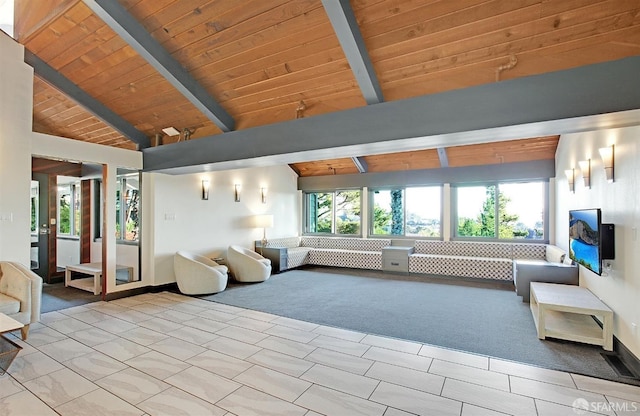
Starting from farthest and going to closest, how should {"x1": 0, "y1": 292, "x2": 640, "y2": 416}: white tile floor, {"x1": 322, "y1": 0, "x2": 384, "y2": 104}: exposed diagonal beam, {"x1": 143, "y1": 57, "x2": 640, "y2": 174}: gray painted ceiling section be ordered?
{"x1": 322, "y1": 0, "x2": 384, "y2": 104}: exposed diagonal beam < {"x1": 143, "y1": 57, "x2": 640, "y2": 174}: gray painted ceiling section < {"x1": 0, "y1": 292, "x2": 640, "y2": 416}: white tile floor

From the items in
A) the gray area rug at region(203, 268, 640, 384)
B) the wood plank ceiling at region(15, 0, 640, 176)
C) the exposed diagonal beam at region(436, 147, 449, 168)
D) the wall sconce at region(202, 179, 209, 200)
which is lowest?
the gray area rug at region(203, 268, 640, 384)

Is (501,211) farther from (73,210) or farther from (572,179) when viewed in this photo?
(73,210)

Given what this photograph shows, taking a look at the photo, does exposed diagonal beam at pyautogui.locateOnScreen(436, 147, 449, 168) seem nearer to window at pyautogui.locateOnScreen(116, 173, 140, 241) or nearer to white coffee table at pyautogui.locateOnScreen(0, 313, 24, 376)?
window at pyautogui.locateOnScreen(116, 173, 140, 241)

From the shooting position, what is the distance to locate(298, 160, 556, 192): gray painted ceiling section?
6584 mm

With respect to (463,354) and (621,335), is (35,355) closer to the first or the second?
(463,354)

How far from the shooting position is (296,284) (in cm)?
636

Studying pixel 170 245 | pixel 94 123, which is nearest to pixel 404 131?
pixel 170 245

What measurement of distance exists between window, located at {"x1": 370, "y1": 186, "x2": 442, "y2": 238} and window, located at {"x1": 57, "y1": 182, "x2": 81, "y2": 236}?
728 cm

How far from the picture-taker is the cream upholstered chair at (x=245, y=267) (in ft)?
21.3

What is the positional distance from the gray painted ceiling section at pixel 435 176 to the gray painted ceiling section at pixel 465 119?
420 cm

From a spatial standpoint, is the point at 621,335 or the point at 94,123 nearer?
the point at 621,335

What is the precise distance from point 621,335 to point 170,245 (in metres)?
6.37

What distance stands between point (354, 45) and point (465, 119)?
124 cm

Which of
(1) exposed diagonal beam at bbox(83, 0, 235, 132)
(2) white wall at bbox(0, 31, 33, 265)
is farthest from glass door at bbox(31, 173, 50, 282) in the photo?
(1) exposed diagonal beam at bbox(83, 0, 235, 132)
